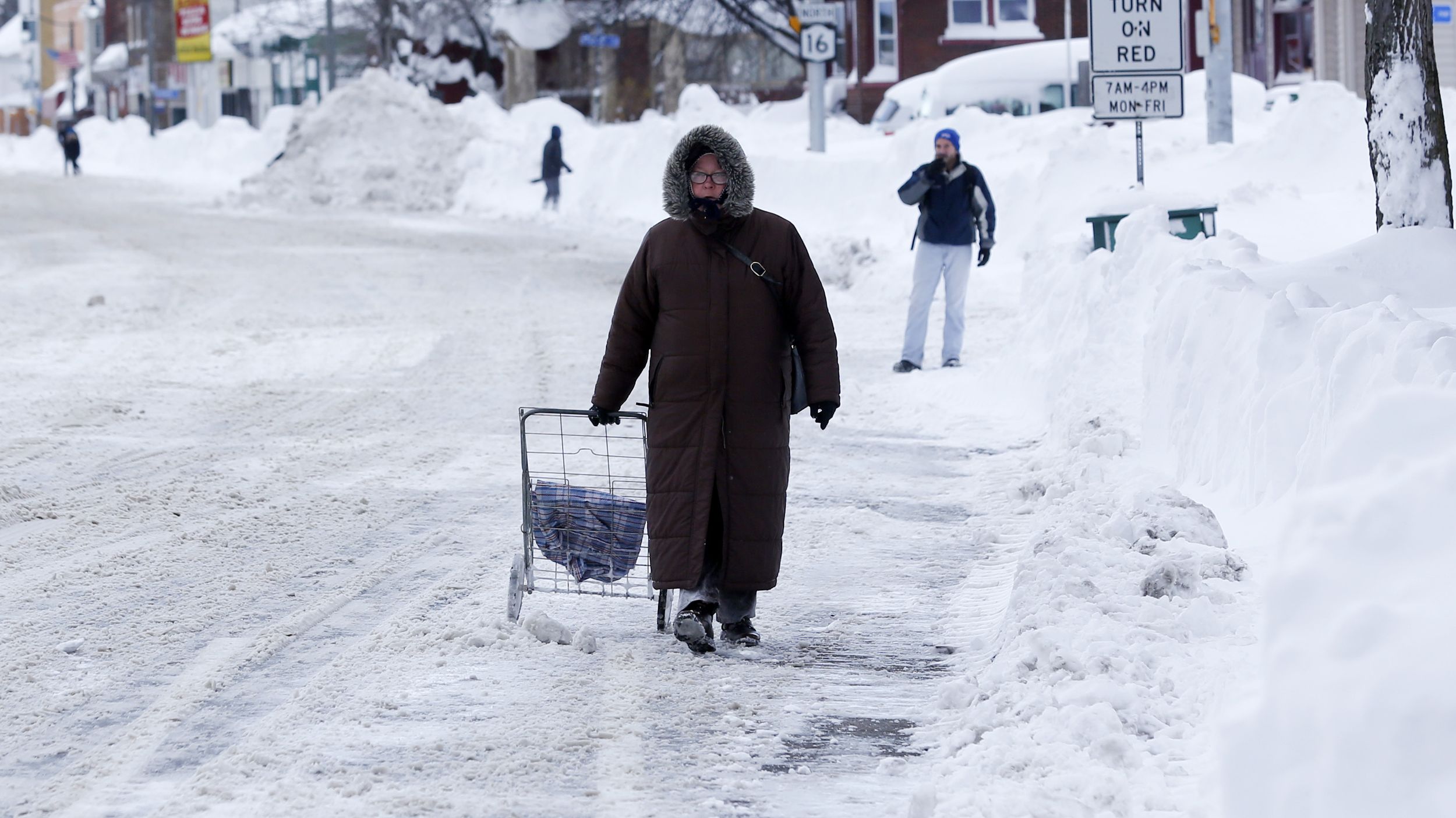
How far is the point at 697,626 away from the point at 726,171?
56.6 inches

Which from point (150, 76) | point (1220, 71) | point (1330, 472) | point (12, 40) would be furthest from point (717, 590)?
point (12, 40)

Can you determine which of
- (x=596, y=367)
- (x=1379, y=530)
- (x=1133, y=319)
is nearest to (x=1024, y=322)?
(x=1133, y=319)

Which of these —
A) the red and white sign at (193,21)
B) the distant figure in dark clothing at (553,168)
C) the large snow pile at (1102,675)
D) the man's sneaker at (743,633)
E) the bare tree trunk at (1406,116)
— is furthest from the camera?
the red and white sign at (193,21)

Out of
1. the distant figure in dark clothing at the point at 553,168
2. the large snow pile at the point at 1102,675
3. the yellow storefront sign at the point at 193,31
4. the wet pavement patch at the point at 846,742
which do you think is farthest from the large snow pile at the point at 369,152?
the yellow storefront sign at the point at 193,31

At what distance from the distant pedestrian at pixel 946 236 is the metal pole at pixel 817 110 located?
500 inches

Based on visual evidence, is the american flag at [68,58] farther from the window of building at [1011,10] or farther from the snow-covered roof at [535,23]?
the window of building at [1011,10]

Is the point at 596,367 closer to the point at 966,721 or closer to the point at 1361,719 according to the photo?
the point at 966,721

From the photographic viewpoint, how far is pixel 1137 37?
37.9ft

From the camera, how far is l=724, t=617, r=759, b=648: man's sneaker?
18.7 feet

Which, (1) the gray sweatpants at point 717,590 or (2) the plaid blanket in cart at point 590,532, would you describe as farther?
(2) the plaid blanket in cart at point 590,532

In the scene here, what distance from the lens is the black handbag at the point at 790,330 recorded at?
5.52m

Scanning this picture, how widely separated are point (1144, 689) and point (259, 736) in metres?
2.34

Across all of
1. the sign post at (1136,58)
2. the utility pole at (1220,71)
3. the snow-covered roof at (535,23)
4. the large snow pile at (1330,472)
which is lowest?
the large snow pile at (1330,472)

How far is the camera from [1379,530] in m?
3.41
